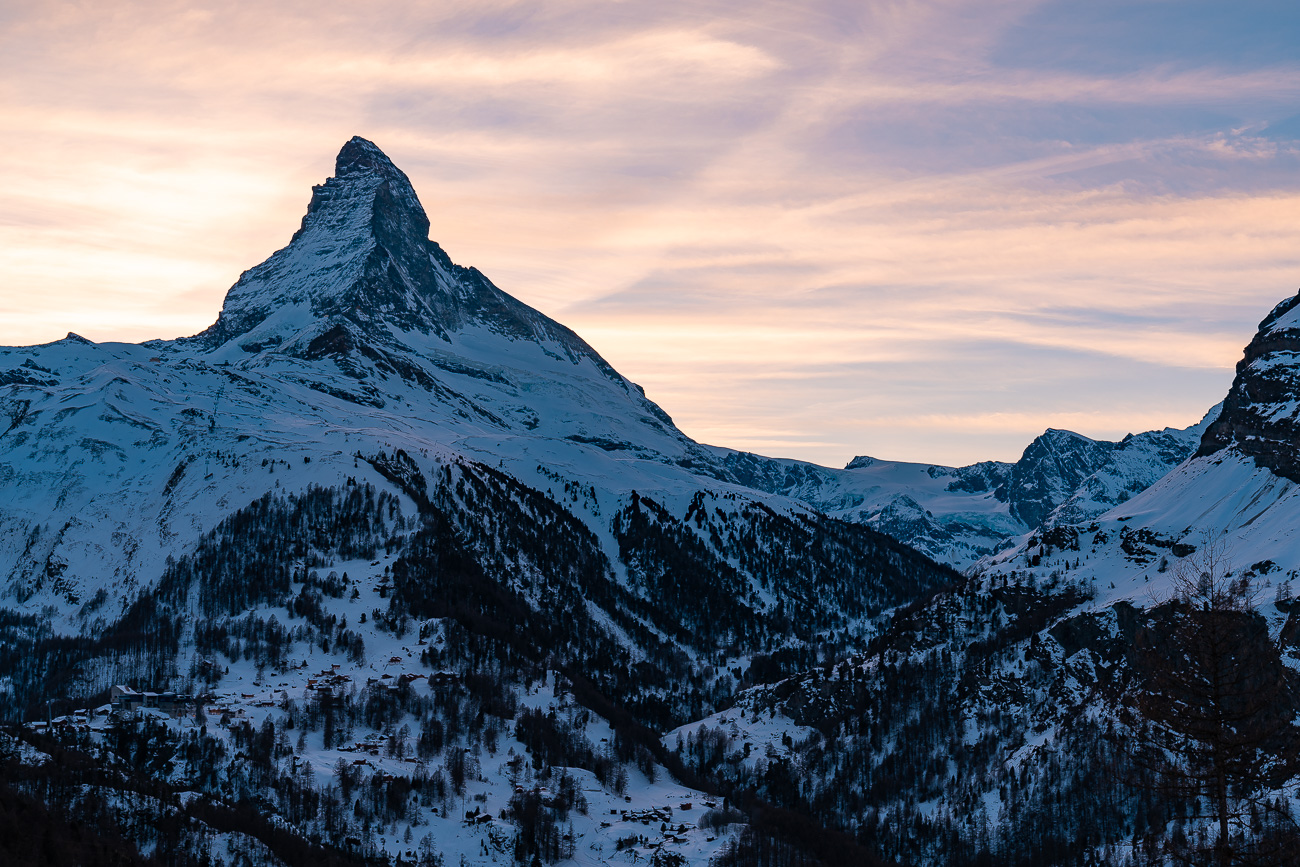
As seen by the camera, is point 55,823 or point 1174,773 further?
point 55,823

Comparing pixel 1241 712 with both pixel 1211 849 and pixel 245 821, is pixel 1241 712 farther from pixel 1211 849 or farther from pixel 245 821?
pixel 245 821

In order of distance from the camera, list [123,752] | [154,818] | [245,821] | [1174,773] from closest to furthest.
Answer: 1. [1174,773]
2. [154,818]
3. [245,821]
4. [123,752]

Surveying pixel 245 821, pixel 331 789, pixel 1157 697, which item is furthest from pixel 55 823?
pixel 1157 697

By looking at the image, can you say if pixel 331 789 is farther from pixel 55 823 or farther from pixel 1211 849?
pixel 1211 849

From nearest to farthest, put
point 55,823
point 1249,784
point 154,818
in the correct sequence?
point 1249,784
point 55,823
point 154,818

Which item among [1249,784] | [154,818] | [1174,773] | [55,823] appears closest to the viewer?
[1174,773]

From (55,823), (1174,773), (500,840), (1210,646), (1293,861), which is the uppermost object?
(1210,646)

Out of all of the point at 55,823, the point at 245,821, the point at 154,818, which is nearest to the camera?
the point at 55,823

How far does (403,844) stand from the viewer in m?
194

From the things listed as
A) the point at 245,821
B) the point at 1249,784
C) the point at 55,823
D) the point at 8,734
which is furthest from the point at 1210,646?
the point at 8,734

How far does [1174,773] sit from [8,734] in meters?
188

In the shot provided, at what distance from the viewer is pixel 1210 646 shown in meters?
50.8

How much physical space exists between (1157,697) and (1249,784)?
690 centimetres

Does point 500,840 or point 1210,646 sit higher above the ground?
point 1210,646
